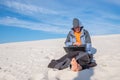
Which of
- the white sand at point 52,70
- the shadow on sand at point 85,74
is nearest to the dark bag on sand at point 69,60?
the white sand at point 52,70

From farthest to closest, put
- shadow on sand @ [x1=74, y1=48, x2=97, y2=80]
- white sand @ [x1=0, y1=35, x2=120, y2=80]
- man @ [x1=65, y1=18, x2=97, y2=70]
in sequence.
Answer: man @ [x1=65, y1=18, x2=97, y2=70] < white sand @ [x1=0, y1=35, x2=120, y2=80] < shadow on sand @ [x1=74, y1=48, x2=97, y2=80]

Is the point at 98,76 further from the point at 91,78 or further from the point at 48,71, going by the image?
the point at 48,71

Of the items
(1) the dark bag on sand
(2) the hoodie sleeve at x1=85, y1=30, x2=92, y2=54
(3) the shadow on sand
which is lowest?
(3) the shadow on sand

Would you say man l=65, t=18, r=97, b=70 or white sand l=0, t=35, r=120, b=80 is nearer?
white sand l=0, t=35, r=120, b=80

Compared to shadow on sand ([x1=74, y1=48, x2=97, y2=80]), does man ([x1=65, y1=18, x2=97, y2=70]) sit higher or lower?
higher

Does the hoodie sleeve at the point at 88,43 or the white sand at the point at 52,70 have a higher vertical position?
the hoodie sleeve at the point at 88,43

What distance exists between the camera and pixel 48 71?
7.30 meters

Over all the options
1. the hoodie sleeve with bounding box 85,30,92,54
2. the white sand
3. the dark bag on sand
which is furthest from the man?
the white sand

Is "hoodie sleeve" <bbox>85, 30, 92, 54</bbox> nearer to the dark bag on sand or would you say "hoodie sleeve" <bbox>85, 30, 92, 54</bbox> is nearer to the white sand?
the dark bag on sand

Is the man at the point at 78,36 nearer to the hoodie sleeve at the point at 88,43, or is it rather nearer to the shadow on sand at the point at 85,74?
the hoodie sleeve at the point at 88,43

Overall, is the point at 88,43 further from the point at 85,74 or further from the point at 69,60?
the point at 85,74

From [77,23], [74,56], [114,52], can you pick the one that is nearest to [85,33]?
[77,23]

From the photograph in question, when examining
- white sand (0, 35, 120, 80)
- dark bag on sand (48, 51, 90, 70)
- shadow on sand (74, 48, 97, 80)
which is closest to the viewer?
shadow on sand (74, 48, 97, 80)

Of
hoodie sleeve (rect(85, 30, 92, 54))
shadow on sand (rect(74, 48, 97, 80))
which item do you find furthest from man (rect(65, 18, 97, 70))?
shadow on sand (rect(74, 48, 97, 80))
